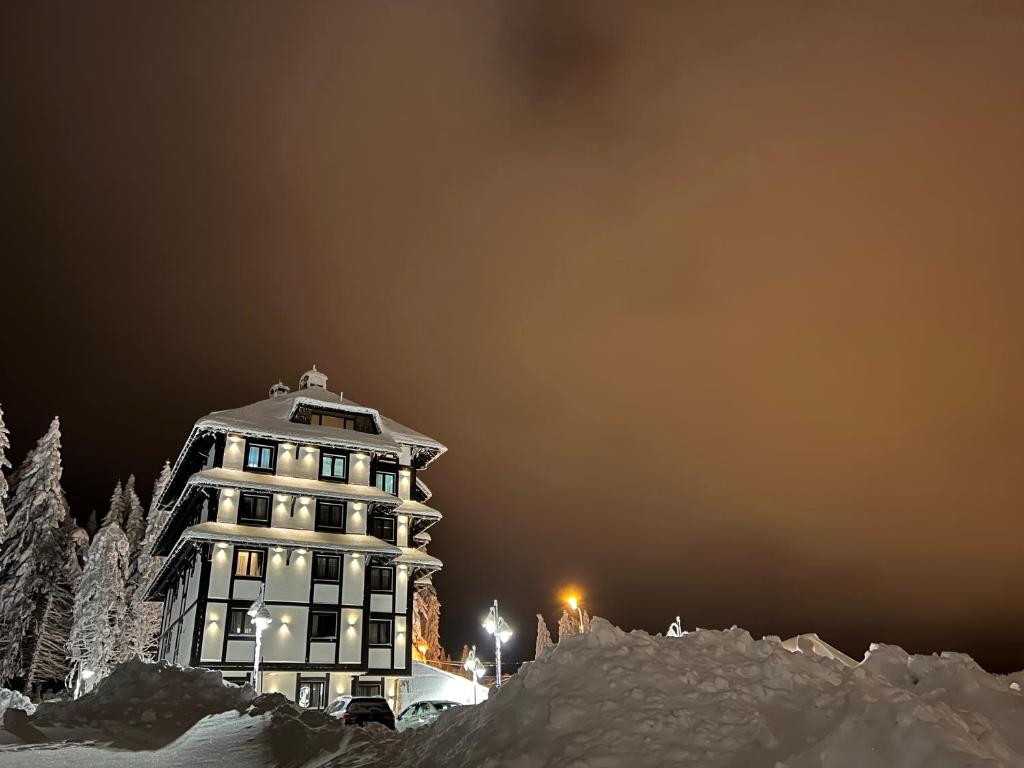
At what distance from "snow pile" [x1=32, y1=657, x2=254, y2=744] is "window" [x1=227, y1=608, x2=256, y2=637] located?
1231cm

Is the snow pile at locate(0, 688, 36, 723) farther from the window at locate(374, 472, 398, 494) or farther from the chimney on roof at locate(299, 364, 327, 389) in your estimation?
the chimney on roof at locate(299, 364, 327, 389)

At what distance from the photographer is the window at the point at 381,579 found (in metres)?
44.0

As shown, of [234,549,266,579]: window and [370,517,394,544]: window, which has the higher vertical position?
[370,517,394,544]: window

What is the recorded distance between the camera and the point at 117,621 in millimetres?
56188

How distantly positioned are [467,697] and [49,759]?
109 feet

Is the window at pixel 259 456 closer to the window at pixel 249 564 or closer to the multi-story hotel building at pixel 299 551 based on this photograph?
the multi-story hotel building at pixel 299 551

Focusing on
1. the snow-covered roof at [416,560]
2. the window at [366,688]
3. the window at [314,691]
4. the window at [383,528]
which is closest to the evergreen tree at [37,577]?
the window at [314,691]

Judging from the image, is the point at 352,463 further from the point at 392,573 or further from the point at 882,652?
the point at 882,652

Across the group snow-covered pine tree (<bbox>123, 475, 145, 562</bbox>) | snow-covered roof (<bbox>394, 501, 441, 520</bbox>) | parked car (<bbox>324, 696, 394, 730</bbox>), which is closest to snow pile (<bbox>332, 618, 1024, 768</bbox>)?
parked car (<bbox>324, 696, 394, 730</bbox>)

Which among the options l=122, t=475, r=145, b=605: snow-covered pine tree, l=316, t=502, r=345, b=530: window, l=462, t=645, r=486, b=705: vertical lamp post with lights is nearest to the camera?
l=462, t=645, r=486, b=705: vertical lamp post with lights

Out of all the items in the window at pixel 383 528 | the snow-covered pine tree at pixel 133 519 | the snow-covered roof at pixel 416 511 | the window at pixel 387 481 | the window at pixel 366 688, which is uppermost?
the snow-covered pine tree at pixel 133 519

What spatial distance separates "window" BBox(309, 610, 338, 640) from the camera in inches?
1576

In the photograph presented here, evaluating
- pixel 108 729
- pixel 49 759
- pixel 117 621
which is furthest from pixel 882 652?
pixel 117 621

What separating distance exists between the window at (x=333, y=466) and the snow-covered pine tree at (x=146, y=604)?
65.9 feet
